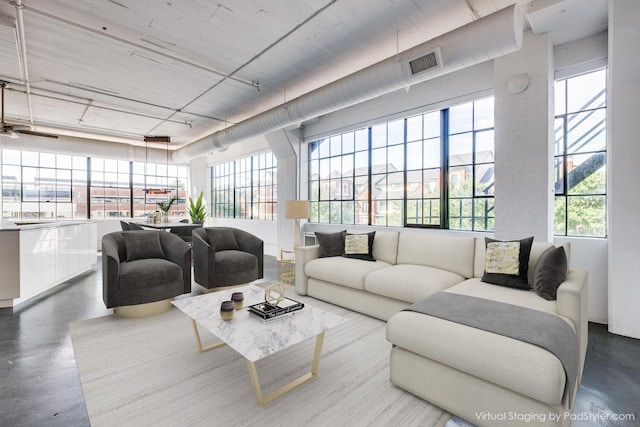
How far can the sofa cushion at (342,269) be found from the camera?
327cm

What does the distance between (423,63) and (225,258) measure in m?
3.16

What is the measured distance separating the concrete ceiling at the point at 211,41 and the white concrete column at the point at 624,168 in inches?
11.3

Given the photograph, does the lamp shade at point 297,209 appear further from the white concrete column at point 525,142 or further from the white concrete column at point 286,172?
the white concrete column at point 525,142

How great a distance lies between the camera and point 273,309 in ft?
7.05

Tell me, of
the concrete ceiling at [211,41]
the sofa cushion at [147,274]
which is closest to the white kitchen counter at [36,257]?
the sofa cushion at [147,274]

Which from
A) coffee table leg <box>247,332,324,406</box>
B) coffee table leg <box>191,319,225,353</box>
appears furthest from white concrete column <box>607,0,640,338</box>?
coffee table leg <box>191,319,225,353</box>

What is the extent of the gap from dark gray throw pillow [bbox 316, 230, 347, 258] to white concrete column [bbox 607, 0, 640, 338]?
2767 mm

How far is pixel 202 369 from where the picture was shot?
216 centimetres

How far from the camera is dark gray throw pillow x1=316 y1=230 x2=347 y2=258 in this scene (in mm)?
4051

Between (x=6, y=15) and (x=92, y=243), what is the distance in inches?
147

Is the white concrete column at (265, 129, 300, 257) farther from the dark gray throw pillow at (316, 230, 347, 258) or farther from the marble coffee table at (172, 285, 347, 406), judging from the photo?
the marble coffee table at (172, 285, 347, 406)

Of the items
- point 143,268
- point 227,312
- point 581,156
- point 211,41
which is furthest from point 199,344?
point 581,156

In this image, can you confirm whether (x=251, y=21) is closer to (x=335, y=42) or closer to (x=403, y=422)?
(x=335, y=42)

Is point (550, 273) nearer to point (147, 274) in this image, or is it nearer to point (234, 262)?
point (234, 262)
